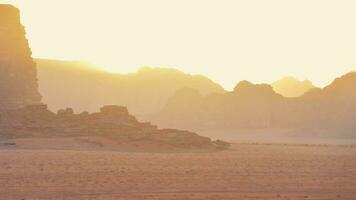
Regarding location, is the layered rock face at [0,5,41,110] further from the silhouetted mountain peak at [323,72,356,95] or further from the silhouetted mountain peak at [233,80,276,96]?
the silhouetted mountain peak at [233,80,276,96]

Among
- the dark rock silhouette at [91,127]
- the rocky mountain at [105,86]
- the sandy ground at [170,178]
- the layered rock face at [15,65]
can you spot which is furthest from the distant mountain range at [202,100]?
the sandy ground at [170,178]

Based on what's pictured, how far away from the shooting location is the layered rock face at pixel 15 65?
58.0 m

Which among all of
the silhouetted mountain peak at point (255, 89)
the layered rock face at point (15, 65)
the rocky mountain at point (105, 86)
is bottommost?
the layered rock face at point (15, 65)

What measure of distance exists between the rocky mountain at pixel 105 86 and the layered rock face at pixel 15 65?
8057 centimetres

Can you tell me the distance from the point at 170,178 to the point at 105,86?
131882 millimetres

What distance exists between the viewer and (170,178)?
24.3 metres

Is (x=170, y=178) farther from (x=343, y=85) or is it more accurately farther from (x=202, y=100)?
(x=202, y=100)

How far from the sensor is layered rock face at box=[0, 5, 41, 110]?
190ft

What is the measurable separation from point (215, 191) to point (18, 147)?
77.3 ft

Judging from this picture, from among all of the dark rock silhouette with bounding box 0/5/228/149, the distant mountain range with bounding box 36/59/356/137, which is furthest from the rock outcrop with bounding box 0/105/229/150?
the distant mountain range with bounding box 36/59/356/137

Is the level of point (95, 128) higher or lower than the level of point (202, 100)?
lower

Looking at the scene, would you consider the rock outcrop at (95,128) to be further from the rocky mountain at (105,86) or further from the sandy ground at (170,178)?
the rocky mountain at (105,86)

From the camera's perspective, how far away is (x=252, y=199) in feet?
62.5

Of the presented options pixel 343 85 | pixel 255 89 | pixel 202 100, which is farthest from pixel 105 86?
pixel 343 85
